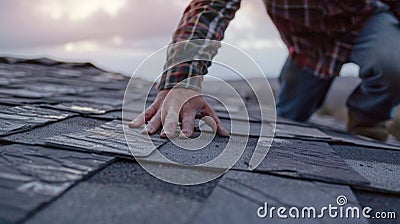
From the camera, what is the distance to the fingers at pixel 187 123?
0.98 metres

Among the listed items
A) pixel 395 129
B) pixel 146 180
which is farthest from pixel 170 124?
pixel 395 129

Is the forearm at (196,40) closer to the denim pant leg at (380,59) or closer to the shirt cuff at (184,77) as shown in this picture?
the shirt cuff at (184,77)

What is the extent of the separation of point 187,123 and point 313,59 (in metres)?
1.31

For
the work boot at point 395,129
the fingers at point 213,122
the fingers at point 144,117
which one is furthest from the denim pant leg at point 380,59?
the fingers at point 144,117

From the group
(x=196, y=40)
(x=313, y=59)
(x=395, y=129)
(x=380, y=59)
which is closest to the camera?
(x=196, y=40)

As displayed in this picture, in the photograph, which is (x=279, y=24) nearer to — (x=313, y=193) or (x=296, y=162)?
(x=296, y=162)

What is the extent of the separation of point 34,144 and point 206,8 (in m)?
0.75

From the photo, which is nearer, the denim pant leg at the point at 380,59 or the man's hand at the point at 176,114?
the man's hand at the point at 176,114

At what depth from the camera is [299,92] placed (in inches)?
95.1

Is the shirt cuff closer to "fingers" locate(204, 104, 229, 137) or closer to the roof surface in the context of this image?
"fingers" locate(204, 104, 229, 137)

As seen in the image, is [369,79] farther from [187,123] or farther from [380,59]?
[187,123]

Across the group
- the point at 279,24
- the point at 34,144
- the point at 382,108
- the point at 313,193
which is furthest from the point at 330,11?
the point at 34,144

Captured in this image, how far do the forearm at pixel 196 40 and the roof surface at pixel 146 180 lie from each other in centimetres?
22

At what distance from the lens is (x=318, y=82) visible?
231 cm
